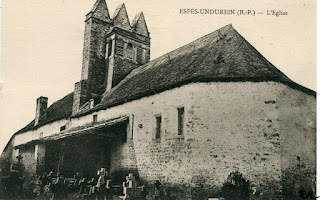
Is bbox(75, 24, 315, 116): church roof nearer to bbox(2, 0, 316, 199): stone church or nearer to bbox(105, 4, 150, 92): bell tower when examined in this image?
bbox(2, 0, 316, 199): stone church

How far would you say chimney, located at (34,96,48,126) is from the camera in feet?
69.3

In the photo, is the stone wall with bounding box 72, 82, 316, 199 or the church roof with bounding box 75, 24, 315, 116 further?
the church roof with bounding box 75, 24, 315, 116

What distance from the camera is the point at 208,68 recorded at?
40.8ft

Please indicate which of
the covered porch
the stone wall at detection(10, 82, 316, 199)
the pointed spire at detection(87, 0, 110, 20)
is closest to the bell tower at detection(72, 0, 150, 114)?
the pointed spire at detection(87, 0, 110, 20)

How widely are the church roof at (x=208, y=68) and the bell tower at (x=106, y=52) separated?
8.54ft

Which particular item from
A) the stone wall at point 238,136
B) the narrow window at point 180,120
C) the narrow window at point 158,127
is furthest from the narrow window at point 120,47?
the narrow window at point 180,120

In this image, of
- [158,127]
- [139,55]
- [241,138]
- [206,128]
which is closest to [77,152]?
[158,127]

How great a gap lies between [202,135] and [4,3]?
7.58m

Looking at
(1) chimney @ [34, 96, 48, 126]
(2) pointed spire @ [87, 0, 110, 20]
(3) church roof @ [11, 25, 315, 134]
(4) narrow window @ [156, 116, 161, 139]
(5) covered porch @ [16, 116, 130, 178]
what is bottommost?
(5) covered porch @ [16, 116, 130, 178]

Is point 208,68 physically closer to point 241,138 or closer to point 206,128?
point 206,128

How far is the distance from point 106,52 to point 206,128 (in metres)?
11.5

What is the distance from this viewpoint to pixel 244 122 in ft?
37.1

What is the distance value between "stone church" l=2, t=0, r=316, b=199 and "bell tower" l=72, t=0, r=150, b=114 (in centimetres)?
336

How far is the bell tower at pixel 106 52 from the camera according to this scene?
20156mm
